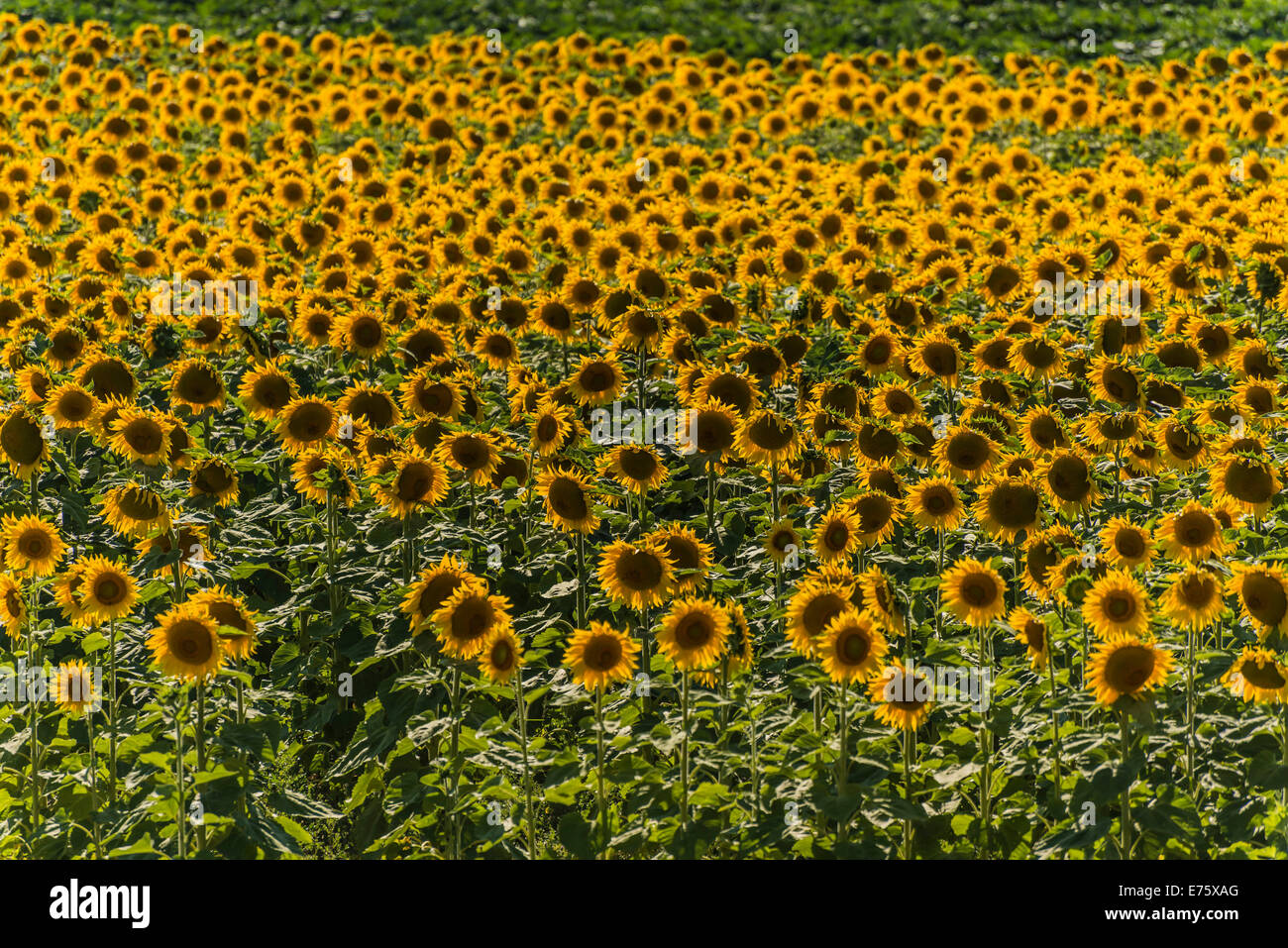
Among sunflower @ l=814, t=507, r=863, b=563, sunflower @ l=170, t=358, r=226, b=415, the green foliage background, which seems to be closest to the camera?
sunflower @ l=814, t=507, r=863, b=563

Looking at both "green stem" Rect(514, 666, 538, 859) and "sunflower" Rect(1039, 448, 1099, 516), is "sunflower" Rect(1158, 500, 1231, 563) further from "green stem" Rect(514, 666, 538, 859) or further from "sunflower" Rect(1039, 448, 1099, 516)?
"green stem" Rect(514, 666, 538, 859)

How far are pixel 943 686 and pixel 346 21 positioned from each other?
19019mm

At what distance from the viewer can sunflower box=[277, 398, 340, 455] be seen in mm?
6762

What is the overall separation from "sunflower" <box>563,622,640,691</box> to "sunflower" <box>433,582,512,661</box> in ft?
0.90

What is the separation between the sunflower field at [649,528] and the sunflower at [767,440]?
2 centimetres

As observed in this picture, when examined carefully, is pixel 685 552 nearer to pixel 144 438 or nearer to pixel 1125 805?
pixel 1125 805

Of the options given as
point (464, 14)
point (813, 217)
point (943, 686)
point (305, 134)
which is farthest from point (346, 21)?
point (943, 686)

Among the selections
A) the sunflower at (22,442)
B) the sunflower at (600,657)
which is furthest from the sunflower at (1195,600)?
the sunflower at (22,442)

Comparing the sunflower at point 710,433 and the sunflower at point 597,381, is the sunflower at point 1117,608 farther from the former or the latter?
the sunflower at point 597,381

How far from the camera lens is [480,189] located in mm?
11109

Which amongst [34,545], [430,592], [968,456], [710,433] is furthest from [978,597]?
[34,545]

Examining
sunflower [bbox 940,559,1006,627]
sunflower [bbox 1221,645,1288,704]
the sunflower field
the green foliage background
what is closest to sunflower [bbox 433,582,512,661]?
the sunflower field

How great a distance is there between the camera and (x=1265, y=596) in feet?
16.1
